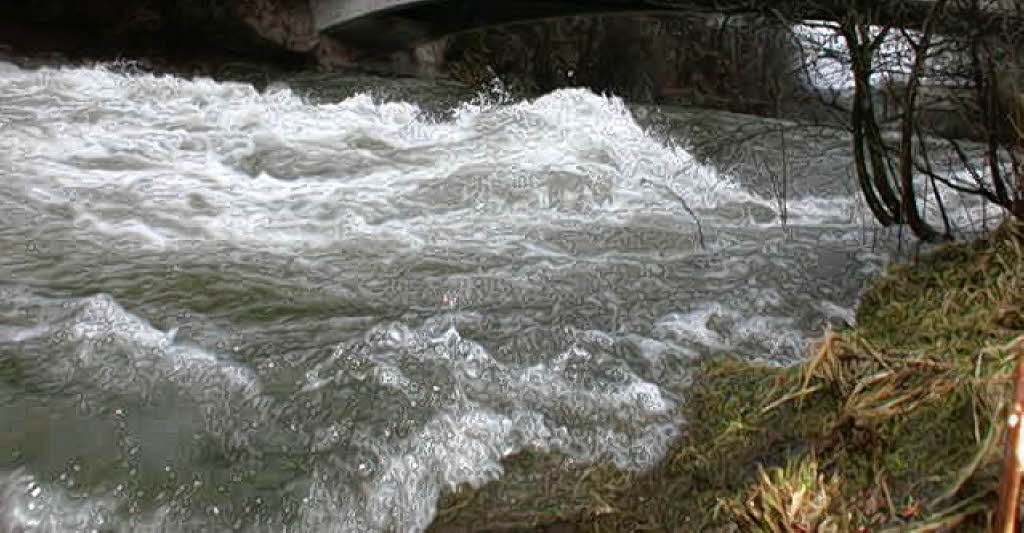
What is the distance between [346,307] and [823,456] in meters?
2.05

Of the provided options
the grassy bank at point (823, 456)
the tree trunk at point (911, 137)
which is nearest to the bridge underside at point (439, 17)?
the tree trunk at point (911, 137)

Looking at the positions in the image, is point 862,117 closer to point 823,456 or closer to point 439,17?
point 823,456

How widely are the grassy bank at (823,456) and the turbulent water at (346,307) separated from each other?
13cm

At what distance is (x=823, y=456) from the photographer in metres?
2.31

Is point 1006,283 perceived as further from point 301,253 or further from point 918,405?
point 301,253

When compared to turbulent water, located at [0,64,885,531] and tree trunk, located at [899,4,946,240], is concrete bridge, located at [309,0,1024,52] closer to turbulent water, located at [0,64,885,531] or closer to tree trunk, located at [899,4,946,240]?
turbulent water, located at [0,64,885,531]

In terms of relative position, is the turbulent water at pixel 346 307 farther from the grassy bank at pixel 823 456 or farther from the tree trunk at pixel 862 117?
the tree trunk at pixel 862 117

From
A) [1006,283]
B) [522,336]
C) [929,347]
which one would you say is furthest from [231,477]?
[1006,283]

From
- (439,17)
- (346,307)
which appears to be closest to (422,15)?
(439,17)

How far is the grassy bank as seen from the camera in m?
1.98

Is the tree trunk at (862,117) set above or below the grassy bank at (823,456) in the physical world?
above

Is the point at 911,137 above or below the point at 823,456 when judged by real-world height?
above

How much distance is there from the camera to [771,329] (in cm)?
367

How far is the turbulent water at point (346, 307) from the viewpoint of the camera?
2.54m
